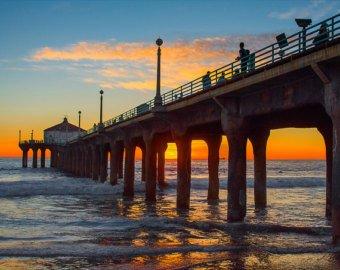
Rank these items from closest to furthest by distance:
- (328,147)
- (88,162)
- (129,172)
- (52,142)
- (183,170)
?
(328,147)
(183,170)
(129,172)
(88,162)
(52,142)

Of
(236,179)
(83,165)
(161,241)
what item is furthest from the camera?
(83,165)

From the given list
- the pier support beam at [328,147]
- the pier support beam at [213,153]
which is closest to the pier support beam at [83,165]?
the pier support beam at [213,153]

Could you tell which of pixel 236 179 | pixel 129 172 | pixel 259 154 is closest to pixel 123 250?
pixel 236 179

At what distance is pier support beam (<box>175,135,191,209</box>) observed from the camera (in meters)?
30.7

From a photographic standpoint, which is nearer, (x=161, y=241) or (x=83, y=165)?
(x=161, y=241)

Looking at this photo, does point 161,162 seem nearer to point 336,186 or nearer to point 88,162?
point 88,162

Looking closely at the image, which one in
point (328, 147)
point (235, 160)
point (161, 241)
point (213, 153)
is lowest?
point (161, 241)

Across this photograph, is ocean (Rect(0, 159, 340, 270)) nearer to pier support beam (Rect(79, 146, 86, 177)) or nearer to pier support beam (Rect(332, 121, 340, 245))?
pier support beam (Rect(332, 121, 340, 245))

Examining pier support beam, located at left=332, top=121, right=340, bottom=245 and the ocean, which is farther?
pier support beam, located at left=332, top=121, right=340, bottom=245

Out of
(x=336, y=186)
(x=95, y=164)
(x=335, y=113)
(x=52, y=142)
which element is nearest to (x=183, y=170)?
(x=336, y=186)

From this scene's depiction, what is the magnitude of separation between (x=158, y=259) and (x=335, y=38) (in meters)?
8.60

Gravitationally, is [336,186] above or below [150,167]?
below

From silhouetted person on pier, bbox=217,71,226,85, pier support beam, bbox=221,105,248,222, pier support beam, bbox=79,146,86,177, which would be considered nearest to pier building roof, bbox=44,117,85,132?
pier support beam, bbox=79,146,86,177

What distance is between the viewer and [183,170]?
30.7 meters
